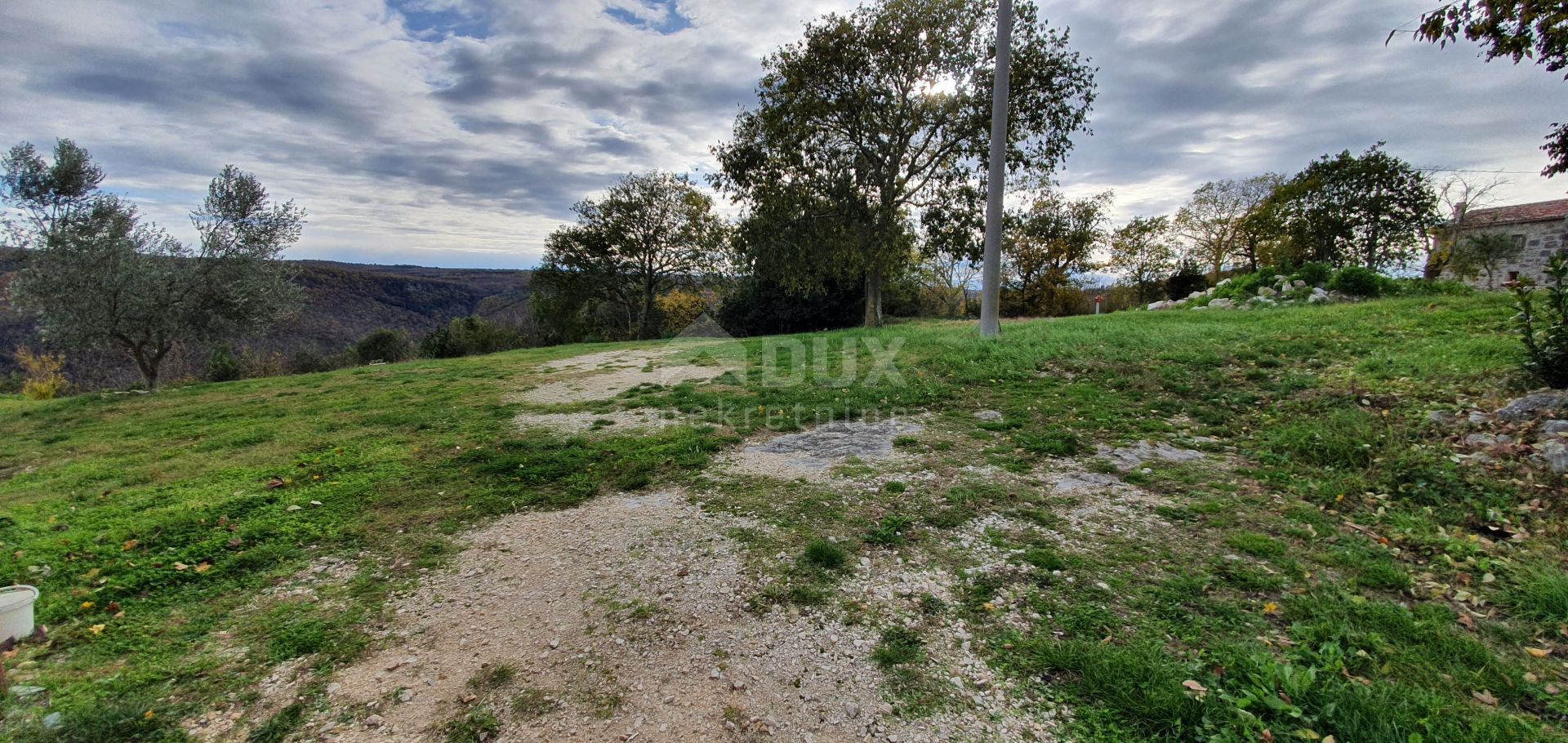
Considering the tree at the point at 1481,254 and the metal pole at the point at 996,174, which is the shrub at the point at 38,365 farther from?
the tree at the point at 1481,254

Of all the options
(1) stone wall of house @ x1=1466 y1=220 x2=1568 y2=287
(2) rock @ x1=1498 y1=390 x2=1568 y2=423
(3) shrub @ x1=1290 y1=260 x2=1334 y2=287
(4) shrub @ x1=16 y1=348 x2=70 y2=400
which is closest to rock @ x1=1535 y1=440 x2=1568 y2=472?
(2) rock @ x1=1498 y1=390 x2=1568 y2=423

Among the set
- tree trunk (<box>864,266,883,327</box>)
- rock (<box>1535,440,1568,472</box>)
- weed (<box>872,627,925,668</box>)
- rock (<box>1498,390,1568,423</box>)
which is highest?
tree trunk (<box>864,266,883,327</box>)

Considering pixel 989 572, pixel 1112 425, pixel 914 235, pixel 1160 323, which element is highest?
pixel 914 235

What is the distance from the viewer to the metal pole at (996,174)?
10.3m

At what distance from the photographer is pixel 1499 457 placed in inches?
151

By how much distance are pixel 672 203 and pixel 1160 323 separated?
933 inches

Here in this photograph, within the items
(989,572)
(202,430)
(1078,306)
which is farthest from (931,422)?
(1078,306)

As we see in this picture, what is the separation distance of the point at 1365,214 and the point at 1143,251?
24.3 ft

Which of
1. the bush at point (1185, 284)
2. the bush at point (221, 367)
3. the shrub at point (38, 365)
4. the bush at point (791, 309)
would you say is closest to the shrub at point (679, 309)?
the bush at point (791, 309)

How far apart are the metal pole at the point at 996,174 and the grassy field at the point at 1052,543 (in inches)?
155

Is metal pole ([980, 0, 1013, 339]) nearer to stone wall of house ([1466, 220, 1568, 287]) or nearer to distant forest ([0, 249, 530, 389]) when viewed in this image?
distant forest ([0, 249, 530, 389])

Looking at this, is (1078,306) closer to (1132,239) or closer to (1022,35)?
(1132,239)

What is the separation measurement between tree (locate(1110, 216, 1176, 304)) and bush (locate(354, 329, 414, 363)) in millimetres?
36002

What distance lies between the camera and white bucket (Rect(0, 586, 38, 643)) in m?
2.49
